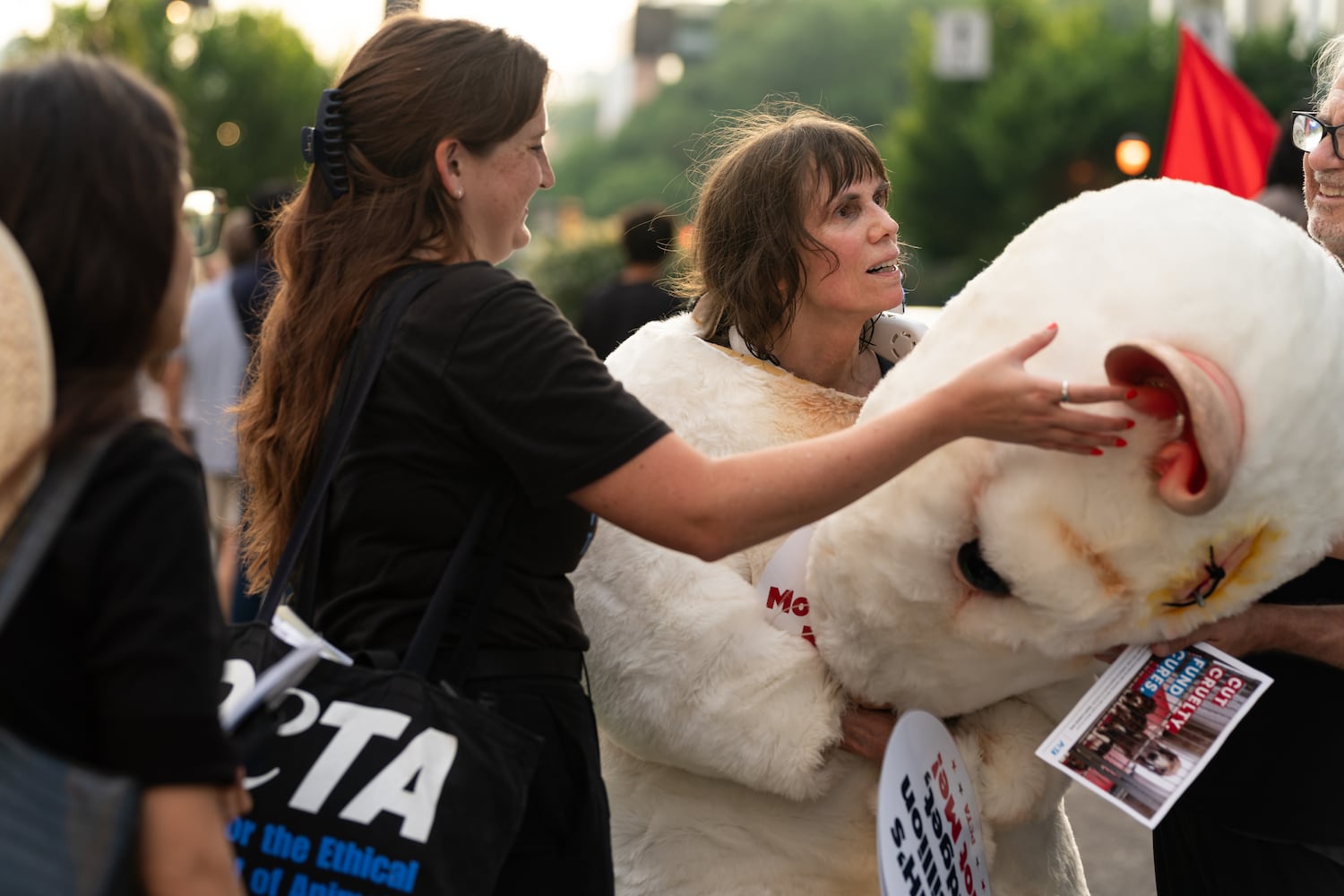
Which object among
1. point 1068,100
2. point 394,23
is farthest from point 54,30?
point 394,23

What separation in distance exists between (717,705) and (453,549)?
0.62 metres

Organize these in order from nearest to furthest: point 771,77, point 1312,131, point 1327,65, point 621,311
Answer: point 1312,131
point 1327,65
point 621,311
point 771,77

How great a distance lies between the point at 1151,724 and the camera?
7.19 feet

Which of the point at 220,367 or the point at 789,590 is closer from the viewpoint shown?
the point at 789,590

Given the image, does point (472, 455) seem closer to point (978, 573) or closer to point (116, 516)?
point (116, 516)

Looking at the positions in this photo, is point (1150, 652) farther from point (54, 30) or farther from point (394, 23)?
point (54, 30)

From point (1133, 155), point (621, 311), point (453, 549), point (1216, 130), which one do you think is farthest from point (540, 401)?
point (1133, 155)

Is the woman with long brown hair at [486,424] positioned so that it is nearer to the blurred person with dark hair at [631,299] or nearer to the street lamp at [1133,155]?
the blurred person with dark hair at [631,299]

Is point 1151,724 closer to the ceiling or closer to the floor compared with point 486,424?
closer to the floor

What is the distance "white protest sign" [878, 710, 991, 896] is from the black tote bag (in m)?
0.57

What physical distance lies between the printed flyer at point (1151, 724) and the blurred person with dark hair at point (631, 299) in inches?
193

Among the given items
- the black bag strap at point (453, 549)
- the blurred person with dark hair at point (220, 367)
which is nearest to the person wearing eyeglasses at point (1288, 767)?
the black bag strap at point (453, 549)

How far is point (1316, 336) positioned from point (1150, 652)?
0.52 metres

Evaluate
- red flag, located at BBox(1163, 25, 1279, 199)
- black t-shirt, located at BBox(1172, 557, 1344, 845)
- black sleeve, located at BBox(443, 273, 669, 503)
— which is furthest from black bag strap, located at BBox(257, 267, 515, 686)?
red flag, located at BBox(1163, 25, 1279, 199)
